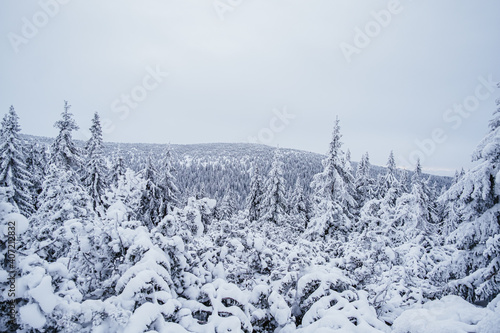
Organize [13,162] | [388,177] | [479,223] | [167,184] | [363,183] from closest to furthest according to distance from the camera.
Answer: [479,223] → [13,162] → [167,184] → [363,183] → [388,177]

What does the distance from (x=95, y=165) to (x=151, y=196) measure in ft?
21.3

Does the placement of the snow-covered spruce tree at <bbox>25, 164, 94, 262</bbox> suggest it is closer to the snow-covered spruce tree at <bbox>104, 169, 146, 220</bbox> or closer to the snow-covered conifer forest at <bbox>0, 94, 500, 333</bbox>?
the snow-covered conifer forest at <bbox>0, 94, 500, 333</bbox>

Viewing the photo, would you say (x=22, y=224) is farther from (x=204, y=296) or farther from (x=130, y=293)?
(x=204, y=296)

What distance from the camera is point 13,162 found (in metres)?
19.6

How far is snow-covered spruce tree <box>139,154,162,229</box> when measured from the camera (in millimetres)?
21391

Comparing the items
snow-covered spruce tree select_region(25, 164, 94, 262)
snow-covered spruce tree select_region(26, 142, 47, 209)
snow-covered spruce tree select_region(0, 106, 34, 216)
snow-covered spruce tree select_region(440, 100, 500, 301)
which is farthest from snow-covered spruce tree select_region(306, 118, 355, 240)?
snow-covered spruce tree select_region(26, 142, 47, 209)

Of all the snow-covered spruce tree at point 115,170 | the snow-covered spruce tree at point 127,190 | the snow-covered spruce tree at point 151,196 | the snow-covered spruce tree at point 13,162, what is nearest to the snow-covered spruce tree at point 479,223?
the snow-covered spruce tree at point 127,190

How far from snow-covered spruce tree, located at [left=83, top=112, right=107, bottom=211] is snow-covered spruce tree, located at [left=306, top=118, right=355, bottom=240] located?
1880 cm

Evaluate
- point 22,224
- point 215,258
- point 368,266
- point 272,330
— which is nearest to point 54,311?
point 22,224

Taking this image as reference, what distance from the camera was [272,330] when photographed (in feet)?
16.3

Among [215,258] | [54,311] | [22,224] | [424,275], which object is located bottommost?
[424,275]

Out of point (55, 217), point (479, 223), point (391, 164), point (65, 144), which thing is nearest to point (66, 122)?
point (65, 144)

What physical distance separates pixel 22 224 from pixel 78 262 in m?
1.89

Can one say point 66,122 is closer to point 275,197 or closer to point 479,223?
point 275,197
